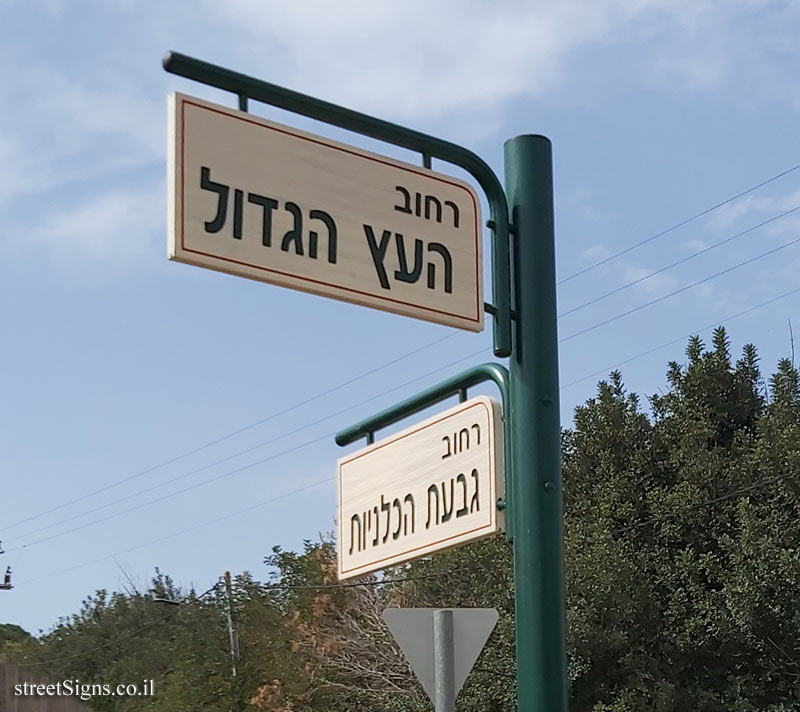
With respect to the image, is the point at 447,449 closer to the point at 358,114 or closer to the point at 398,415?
the point at 398,415

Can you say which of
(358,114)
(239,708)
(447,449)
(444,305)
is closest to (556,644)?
(447,449)

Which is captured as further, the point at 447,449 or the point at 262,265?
the point at 447,449

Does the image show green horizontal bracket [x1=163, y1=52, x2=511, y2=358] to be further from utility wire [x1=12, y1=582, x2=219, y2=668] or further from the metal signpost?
utility wire [x1=12, y1=582, x2=219, y2=668]

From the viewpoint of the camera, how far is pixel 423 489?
4.16 metres

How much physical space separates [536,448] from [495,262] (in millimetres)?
627

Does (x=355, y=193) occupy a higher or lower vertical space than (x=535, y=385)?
higher

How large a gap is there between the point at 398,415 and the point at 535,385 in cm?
77

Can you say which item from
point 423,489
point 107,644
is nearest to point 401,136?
point 423,489

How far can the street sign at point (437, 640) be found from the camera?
446cm

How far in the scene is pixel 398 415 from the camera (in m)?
4.60

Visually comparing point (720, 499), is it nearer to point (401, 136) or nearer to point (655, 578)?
point (655, 578)

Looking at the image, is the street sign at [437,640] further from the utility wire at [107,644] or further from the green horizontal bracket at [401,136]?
the utility wire at [107,644]

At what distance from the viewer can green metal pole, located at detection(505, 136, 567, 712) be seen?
3773 mm

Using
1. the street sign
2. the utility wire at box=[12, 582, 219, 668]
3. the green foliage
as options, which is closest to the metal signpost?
the street sign
